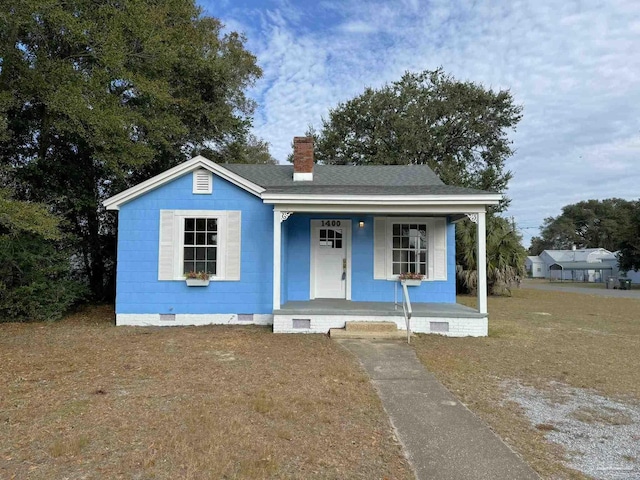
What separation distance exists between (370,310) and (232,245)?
3.31 m

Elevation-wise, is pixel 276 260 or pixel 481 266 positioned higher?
pixel 276 260

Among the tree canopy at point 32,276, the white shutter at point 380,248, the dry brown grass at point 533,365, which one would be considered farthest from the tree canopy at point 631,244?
the tree canopy at point 32,276

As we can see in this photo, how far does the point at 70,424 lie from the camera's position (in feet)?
12.0

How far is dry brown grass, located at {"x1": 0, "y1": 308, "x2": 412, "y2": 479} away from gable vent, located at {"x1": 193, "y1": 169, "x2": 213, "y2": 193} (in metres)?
3.55

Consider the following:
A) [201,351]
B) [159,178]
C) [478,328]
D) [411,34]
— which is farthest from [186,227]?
[411,34]

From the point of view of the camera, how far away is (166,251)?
28.9ft

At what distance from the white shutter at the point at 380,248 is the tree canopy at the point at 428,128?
14.7 metres

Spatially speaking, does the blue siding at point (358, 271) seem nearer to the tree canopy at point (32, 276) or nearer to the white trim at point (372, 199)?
the white trim at point (372, 199)

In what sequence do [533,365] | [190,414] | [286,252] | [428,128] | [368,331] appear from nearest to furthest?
[190,414], [533,365], [368,331], [286,252], [428,128]

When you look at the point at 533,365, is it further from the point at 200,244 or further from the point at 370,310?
the point at 200,244

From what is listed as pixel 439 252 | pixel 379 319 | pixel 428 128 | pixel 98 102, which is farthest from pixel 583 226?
pixel 98 102

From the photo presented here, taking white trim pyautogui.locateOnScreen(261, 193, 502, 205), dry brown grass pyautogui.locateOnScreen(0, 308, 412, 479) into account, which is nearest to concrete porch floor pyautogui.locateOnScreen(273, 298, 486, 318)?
dry brown grass pyautogui.locateOnScreen(0, 308, 412, 479)

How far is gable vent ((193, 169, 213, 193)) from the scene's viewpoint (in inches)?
353

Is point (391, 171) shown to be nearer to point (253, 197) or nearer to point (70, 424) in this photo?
point (253, 197)
